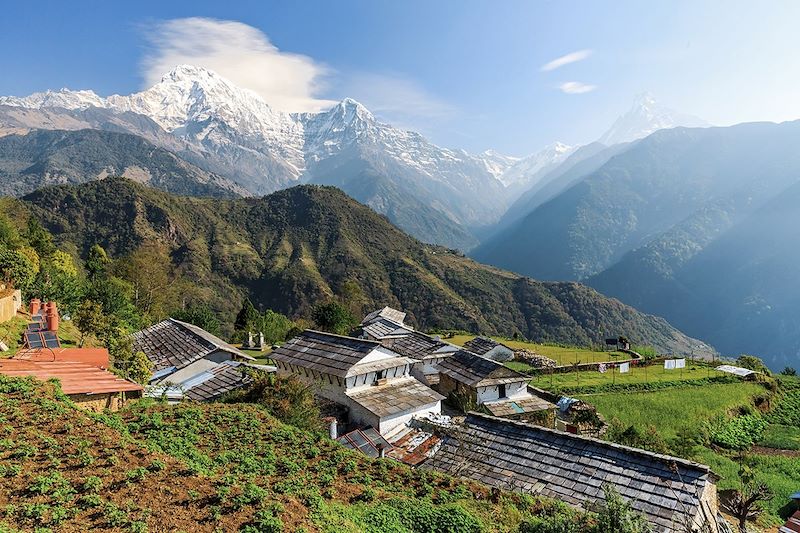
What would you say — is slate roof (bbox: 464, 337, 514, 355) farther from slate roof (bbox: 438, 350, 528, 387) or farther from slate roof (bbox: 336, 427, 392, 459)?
slate roof (bbox: 336, 427, 392, 459)

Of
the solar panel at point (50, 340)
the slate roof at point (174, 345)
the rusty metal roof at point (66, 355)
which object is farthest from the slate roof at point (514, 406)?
the solar panel at point (50, 340)

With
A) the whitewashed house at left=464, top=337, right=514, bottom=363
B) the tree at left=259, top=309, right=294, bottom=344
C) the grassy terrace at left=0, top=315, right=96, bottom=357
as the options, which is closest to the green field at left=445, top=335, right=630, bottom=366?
the whitewashed house at left=464, top=337, right=514, bottom=363

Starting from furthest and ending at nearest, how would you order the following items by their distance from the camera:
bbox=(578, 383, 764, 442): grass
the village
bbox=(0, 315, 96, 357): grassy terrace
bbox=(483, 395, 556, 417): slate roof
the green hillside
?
the green hillside, bbox=(578, 383, 764, 442): grass, bbox=(483, 395, 556, 417): slate roof, bbox=(0, 315, 96, 357): grassy terrace, the village

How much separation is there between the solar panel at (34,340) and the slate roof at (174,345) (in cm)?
871

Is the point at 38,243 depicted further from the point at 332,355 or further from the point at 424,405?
the point at 424,405

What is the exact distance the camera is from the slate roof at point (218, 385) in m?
21.8

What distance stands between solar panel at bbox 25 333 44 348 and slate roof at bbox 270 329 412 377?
11.3 metres

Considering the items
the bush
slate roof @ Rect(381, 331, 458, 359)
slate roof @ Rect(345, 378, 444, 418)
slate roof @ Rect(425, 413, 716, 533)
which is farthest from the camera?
slate roof @ Rect(381, 331, 458, 359)

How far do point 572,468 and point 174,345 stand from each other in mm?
28167

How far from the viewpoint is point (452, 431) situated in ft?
60.1

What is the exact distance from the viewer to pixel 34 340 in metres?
20.6

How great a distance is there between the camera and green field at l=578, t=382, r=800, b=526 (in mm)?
26172

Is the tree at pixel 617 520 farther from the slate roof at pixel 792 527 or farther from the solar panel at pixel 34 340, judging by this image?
the solar panel at pixel 34 340

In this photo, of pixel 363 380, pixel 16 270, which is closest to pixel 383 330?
pixel 363 380
